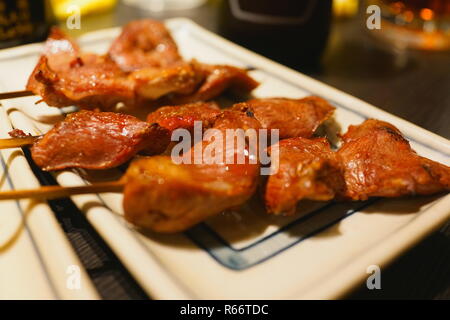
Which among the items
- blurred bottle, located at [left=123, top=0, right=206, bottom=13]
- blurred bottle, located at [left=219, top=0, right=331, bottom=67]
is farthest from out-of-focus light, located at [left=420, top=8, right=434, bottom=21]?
blurred bottle, located at [left=123, top=0, right=206, bottom=13]

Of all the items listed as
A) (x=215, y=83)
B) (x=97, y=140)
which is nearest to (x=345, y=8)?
(x=215, y=83)

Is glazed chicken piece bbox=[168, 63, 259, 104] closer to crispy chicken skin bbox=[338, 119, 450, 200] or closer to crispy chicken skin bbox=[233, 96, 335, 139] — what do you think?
crispy chicken skin bbox=[233, 96, 335, 139]

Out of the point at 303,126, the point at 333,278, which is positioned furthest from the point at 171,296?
the point at 303,126

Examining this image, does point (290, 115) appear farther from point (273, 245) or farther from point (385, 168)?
A: point (273, 245)

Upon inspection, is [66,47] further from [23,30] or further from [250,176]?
[250,176]

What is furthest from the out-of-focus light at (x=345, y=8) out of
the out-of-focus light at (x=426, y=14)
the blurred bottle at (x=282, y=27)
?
the blurred bottle at (x=282, y=27)

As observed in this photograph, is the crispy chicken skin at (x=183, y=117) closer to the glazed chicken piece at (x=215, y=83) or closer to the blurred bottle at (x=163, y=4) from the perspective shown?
the glazed chicken piece at (x=215, y=83)
